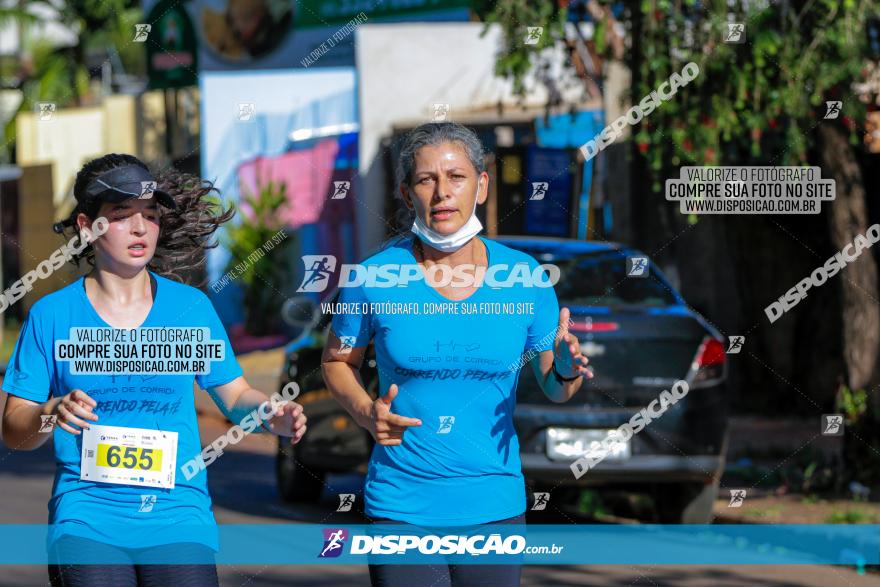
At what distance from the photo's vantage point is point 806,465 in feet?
37.8

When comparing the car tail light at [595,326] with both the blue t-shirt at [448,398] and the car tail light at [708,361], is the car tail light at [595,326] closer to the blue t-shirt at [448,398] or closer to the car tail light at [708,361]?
the car tail light at [708,361]

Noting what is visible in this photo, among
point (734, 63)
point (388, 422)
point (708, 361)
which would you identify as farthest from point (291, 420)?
point (734, 63)

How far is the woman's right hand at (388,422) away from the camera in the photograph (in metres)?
4.08

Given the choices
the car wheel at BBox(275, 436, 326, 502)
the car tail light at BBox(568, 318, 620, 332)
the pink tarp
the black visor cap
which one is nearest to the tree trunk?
the car tail light at BBox(568, 318, 620, 332)

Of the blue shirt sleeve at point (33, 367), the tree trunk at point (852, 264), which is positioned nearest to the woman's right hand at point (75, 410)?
the blue shirt sleeve at point (33, 367)

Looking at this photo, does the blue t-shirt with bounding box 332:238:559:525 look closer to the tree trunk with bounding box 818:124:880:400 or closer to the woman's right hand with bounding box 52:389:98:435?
the woman's right hand with bounding box 52:389:98:435

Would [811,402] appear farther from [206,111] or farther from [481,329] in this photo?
[206,111]

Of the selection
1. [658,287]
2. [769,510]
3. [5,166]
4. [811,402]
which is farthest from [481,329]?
[5,166]

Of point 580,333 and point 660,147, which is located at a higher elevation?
point 660,147

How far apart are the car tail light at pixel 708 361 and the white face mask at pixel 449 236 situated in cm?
483

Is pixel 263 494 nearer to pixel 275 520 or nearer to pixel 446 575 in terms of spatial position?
pixel 275 520

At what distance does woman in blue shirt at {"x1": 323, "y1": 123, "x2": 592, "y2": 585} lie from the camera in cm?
421

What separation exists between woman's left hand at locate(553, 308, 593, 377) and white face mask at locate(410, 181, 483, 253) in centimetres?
34

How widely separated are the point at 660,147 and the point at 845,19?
1491mm
